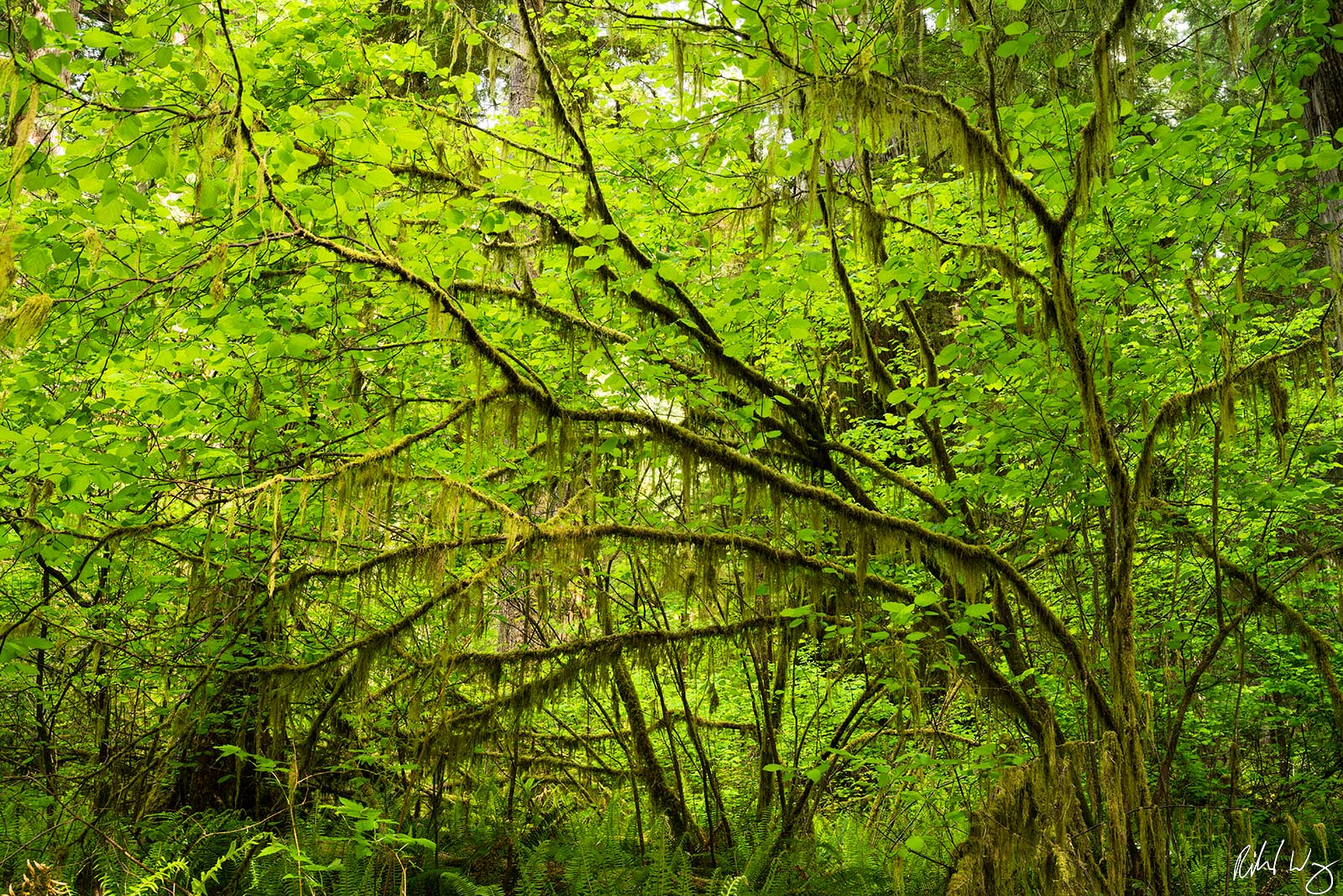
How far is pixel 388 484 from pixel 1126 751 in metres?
3.95

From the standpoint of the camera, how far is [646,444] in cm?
512

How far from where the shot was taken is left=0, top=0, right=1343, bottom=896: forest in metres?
4.29

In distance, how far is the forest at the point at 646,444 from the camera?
429 centimetres

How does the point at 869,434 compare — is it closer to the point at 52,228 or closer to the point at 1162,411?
the point at 1162,411

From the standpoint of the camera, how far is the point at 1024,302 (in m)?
5.34

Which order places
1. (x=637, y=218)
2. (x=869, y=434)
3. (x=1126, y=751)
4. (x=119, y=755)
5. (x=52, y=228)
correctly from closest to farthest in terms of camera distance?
(x=52, y=228)
(x=1126, y=751)
(x=119, y=755)
(x=637, y=218)
(x=869, y=434)

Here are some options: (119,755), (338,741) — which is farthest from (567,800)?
(119,755)
